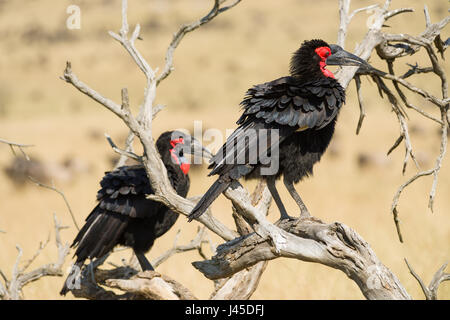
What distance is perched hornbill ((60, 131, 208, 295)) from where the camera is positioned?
5898mm

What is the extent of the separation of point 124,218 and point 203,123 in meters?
15.8

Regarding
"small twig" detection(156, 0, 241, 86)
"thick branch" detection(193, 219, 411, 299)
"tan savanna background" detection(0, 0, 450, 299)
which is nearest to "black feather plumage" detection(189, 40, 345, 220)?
"thick branch" detection(193, 219, 411, 299)

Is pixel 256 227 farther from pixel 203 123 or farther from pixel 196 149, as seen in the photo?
pixel 203 123

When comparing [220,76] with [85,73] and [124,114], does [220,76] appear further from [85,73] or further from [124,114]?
[124,114]

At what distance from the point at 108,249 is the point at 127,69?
2909 cm

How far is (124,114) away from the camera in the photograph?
4512mm

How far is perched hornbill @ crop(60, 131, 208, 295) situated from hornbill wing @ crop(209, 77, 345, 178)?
5.62 feet

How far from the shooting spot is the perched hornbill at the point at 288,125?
14.1 feet

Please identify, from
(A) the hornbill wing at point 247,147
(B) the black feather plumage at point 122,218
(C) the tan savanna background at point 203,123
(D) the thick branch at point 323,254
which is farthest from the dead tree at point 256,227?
(C) the tan savanna background at point 203,123

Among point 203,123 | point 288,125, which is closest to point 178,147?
point 288,125

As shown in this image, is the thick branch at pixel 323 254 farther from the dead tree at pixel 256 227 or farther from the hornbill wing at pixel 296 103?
the hornbill wing at pixel 296 103

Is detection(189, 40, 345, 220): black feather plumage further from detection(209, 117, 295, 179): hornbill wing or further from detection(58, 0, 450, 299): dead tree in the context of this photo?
detection(58, 0, 450, 299): dead tree

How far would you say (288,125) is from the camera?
4531 mm
